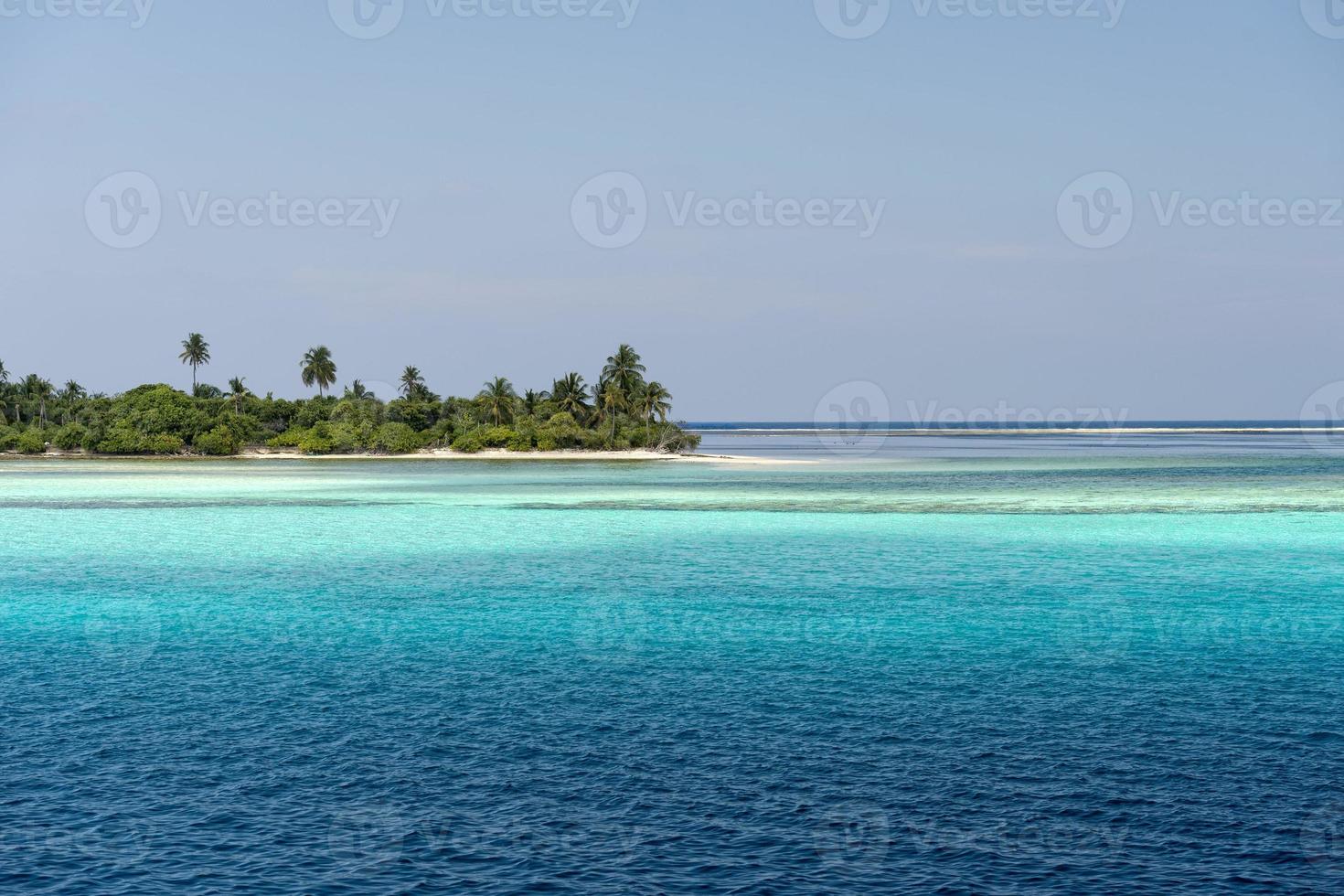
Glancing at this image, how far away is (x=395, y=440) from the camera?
14050cm

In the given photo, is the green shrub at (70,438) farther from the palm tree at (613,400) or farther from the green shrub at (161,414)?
the palm tree at (613,400)

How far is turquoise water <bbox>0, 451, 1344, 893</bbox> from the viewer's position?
11.9 meters

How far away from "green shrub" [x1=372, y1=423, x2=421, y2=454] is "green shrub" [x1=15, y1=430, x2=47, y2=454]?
39663 millimetres

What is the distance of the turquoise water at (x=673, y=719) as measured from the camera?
39.0 ft

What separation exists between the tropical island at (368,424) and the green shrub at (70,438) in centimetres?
11

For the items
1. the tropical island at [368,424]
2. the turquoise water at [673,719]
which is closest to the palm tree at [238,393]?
the tropical island at [368,424]

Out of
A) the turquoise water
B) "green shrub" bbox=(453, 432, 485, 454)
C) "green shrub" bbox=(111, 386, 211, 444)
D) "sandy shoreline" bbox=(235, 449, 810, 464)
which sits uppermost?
"green shrub" bbox=(111, 386, 211, 444)

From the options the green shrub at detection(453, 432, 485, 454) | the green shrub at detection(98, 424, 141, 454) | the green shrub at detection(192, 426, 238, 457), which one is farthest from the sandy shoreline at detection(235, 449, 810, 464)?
the green shrub at detection(98, 424, 141, 454)

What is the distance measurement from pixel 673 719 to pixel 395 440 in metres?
128

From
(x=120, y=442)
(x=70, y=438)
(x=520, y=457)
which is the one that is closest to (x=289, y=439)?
(x=120, y=442)

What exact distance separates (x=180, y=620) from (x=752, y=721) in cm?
1457

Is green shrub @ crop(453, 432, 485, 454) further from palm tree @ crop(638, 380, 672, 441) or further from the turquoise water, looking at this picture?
the turquoise water

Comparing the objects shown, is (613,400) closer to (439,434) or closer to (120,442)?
(439,434)

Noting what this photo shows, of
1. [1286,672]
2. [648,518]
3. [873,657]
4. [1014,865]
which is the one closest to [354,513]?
[648,518]
